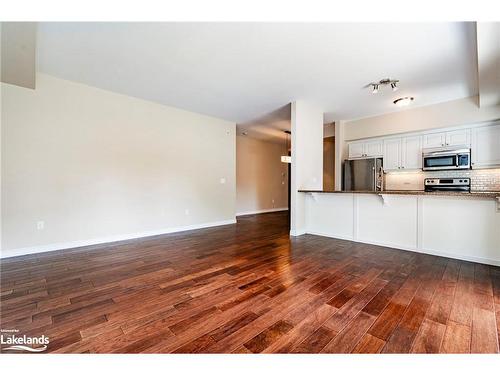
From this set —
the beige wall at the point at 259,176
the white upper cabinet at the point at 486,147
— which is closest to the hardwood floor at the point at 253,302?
the white upper cabinet at the point at 486,147

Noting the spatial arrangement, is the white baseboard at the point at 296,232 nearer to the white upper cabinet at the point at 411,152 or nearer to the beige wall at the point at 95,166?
the beige wall at the point at 95,166

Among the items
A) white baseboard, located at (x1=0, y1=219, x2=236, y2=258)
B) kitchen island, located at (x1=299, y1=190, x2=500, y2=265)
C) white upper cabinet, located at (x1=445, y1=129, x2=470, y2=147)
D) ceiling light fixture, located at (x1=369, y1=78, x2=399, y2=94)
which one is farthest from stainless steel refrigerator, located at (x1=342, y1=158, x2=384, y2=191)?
white baseboard, located at (x1=0, y1=219, x2=236, y2=258)

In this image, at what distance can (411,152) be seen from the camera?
4.88 m

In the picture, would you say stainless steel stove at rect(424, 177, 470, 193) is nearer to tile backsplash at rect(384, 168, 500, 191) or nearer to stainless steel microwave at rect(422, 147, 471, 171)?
tile backsplash at rect(384, 168, 500, 191)

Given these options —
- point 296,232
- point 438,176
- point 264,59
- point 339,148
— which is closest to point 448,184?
point 438,176

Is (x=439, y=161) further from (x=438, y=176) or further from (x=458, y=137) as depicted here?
(x=458, y=137)

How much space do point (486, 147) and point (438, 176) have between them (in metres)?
0.89

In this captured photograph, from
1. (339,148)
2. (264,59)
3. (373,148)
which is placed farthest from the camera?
(339,148)

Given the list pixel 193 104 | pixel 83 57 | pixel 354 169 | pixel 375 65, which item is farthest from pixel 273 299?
pixel 354 169

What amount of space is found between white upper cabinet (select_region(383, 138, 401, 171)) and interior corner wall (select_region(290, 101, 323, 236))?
183 cm

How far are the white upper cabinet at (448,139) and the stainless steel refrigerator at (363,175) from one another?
997 millimetres

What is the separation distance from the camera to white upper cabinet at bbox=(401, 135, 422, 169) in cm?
478

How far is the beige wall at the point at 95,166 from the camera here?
309cm

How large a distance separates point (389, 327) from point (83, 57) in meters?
4.40
